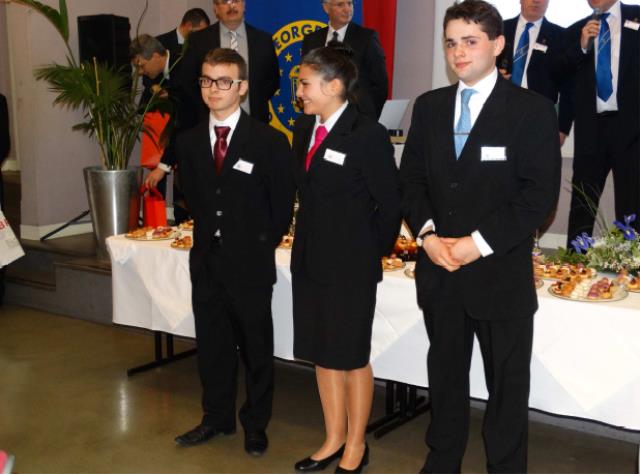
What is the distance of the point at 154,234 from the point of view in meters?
4.11

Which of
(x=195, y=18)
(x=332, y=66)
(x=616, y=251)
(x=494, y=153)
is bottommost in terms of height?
(x=616, y=251)

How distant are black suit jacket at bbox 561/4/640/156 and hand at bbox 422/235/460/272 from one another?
7.23ft

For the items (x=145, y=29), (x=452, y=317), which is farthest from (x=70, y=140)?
(x=452, y=317)

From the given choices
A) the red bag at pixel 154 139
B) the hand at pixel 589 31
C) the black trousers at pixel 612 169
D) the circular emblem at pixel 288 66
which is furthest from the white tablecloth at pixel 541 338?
the circular emblem at pixel 288 66

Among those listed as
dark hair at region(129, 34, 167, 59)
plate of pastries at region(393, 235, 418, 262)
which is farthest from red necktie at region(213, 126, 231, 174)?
dark hair at region(129, 34, 167, 59)

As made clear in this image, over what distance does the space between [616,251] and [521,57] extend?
6.76ft

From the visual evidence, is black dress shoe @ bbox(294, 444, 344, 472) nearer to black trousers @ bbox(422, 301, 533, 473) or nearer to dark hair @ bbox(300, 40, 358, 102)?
black trousers @ bbox(422, 301, 533, 473)

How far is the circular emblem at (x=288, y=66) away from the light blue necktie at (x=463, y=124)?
3924mm

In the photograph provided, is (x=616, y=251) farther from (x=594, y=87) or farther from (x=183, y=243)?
(x=183, y=243)

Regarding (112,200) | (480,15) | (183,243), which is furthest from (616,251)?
(112,200)

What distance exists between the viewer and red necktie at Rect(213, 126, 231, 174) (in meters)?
3.08

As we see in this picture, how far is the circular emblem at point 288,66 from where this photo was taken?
6.42 m

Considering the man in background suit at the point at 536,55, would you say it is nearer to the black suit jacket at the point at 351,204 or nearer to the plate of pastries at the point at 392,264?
the plate of pastries at the point at 392,264

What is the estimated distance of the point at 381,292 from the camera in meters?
3.27
